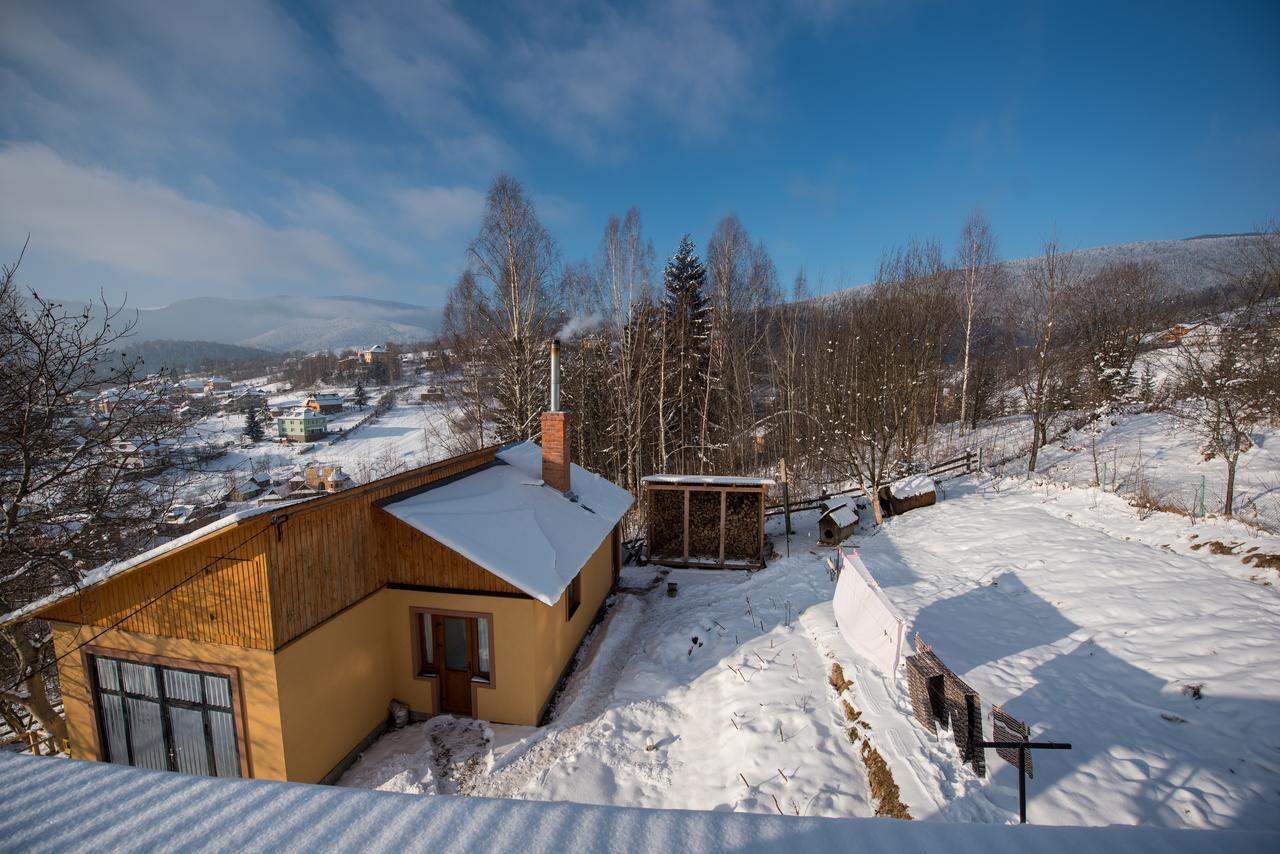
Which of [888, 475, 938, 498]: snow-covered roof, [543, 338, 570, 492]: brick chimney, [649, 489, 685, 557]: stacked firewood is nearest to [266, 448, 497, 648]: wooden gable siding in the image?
[543, 338, 570, 492]: brick chimney

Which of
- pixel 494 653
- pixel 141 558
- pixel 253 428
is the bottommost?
pixel 494 653

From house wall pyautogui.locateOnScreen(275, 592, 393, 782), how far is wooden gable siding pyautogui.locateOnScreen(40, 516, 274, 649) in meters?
0.63

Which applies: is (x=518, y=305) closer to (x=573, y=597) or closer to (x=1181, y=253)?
(x=573, y=597)

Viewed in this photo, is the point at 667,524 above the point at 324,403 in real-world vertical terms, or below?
below

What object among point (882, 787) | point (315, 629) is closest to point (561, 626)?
point (315, 629)

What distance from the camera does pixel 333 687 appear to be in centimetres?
664

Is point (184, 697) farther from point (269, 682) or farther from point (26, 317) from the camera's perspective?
point (26, 317)

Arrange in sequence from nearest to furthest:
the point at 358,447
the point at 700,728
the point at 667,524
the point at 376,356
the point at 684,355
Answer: the point at 700,728 → the point at 667,524 → the point at 684,355 → the point at 358,447 → the point at 376,356

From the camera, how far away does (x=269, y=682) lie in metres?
5.82

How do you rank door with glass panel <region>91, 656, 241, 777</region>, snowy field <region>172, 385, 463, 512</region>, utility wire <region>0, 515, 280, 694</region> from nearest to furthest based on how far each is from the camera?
utility wire <region>0, 515, 280, 694</region> < door with glass panel <region>91, 656, 241, 777</region> < snowy field <region>172, 385, 463, 512</region>

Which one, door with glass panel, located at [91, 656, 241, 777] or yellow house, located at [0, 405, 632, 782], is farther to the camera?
door with glass panel, located at [91, 656, 241, 777]

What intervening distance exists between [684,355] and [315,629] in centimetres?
1645

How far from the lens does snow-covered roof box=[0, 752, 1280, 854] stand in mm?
1622

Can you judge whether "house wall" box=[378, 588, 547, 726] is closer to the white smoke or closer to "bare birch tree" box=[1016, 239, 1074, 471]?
the white smoke
